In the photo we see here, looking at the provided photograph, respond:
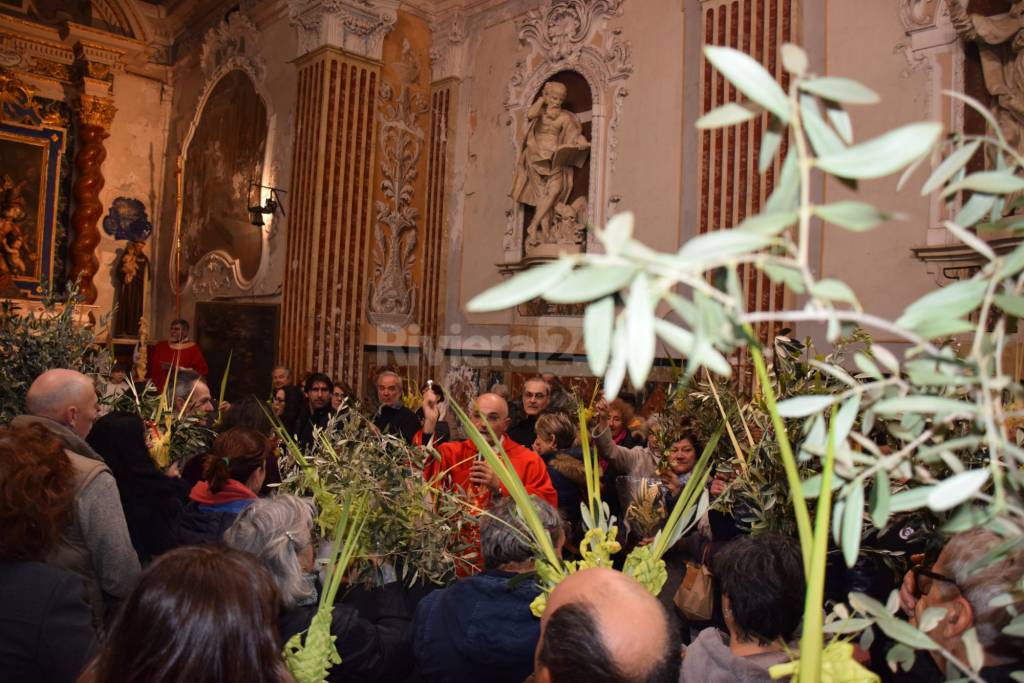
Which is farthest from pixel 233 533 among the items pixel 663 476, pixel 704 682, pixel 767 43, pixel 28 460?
pixel 767 43

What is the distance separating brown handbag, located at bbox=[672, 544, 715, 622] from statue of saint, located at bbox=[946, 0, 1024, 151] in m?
4.29

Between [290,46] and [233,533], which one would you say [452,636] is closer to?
[233,533]

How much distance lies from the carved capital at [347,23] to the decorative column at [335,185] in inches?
0.5

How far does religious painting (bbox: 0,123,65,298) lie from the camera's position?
12.5 m

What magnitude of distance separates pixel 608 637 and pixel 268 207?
392 inches

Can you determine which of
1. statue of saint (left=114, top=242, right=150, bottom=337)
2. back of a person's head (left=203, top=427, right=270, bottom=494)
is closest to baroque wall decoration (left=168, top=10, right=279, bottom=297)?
statue of saint (left=114, top=242, right=150, bottom=337)

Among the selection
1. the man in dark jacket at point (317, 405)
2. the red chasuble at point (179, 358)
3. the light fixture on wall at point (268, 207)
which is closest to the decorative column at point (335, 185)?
the light fixture on wall at point (268, 207)

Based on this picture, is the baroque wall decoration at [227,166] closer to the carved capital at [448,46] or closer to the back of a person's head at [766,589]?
the carved capital at [448,46]

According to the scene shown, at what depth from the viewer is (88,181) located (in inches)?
521

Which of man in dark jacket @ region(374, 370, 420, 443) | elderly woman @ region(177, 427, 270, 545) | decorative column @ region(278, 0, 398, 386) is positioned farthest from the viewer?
decorative column @ region(278, 0, 398, 386)

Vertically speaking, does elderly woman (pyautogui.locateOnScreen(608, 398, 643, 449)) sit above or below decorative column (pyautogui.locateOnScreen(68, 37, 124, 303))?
below

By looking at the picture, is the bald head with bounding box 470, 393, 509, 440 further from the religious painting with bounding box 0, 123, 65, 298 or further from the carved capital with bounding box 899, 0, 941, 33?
the religious painting with bounding box 0, 123, 65, 298

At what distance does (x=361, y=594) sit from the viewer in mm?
2590

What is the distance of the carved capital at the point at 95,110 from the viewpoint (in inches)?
517
